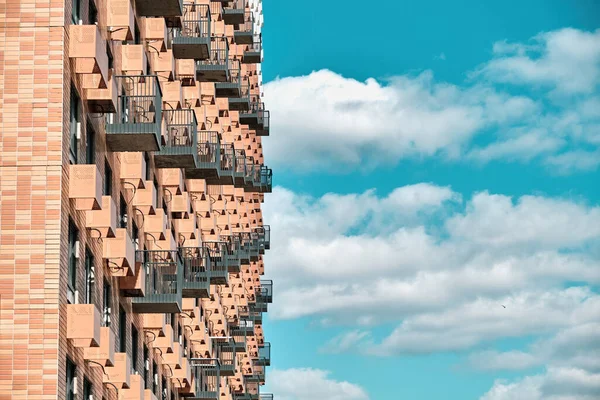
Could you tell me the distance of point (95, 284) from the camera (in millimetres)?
37188

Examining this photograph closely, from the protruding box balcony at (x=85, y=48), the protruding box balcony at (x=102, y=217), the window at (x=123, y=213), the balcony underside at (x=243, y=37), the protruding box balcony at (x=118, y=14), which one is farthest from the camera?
the balcony underside at (x=243, y=37)

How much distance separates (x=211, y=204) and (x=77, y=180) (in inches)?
1403

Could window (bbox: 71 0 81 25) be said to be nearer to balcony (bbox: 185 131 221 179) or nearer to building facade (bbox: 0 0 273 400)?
building facade (bbox: 0 0 273 400)

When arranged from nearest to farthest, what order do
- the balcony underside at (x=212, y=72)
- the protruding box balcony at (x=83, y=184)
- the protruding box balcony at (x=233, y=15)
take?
the protruding box balcony at (x=83, y=184), the balcony underside at (x=212, y=72), the protruding box balcony at (x=233, y=15)

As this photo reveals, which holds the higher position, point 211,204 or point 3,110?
point 211,204

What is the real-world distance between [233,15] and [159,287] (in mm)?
26814

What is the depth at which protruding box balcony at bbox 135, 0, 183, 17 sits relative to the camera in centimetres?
4472

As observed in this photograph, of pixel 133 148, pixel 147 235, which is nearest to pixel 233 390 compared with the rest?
pixel 147 235

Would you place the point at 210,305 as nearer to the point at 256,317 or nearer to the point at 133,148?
the point at 256,317

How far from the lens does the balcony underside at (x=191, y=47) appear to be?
52.2 m

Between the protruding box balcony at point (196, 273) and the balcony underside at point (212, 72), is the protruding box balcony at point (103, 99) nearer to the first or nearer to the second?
the protruding box balcony at point (196, 273)

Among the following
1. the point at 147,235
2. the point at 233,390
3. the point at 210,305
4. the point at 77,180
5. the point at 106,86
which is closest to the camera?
the point at 77,180

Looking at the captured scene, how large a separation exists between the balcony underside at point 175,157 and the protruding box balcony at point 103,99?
1119 centimetres

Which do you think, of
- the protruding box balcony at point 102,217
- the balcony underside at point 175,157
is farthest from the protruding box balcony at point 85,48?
the balcony underside at point 175,157
